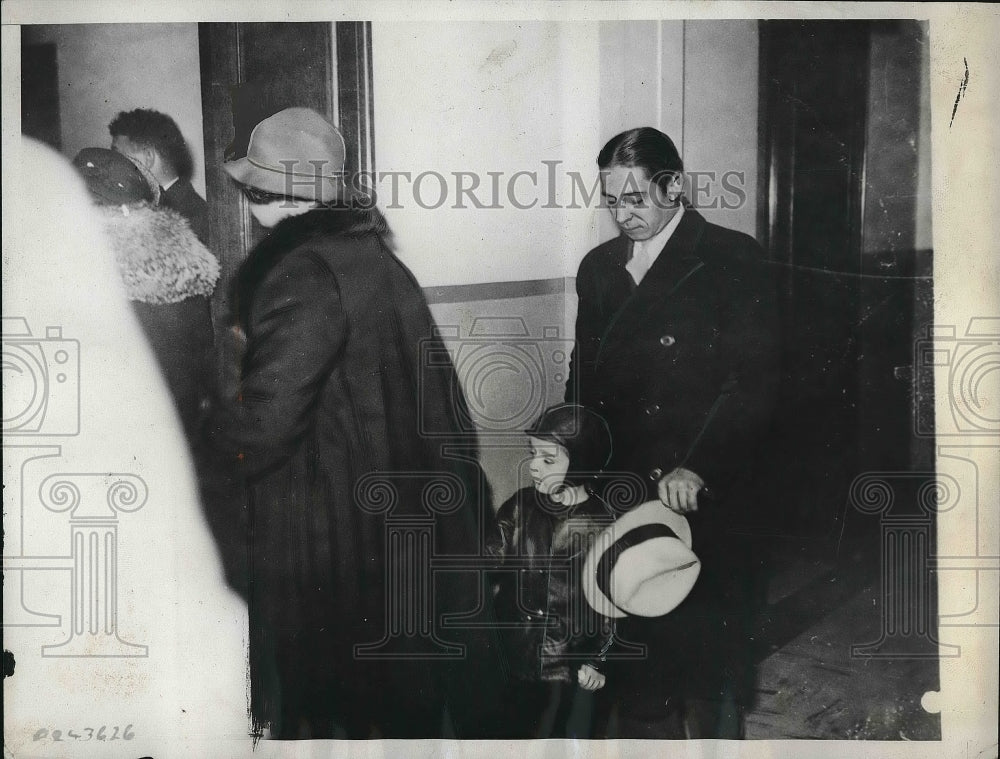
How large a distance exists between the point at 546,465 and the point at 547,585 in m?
0.39

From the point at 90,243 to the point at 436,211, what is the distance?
3.70ft

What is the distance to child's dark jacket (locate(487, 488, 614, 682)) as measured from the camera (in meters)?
2.09

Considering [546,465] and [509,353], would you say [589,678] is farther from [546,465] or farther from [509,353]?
[509,353]

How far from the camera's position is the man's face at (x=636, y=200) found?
208cm

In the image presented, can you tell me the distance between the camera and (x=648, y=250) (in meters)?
2.09

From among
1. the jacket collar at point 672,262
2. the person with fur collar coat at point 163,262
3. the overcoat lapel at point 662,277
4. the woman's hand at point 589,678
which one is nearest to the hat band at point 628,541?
the woman's hand at point 589,678

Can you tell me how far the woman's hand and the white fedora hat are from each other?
19 centimetres

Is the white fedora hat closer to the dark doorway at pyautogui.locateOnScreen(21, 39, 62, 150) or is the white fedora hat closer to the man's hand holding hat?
the man's hand holding hat

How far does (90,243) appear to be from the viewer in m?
2.12

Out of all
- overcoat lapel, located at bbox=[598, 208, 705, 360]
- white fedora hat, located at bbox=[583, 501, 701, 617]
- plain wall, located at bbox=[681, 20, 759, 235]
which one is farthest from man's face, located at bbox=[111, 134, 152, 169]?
white fedora hat, located at bbox=[583, 501, 701, 617]

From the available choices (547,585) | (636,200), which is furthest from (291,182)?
(547,585)

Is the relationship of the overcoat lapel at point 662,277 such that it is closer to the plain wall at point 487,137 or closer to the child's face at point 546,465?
the plain wall at point 487,137

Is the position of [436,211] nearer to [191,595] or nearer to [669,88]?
[669,88]

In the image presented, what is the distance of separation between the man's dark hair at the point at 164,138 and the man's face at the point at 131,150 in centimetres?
2
